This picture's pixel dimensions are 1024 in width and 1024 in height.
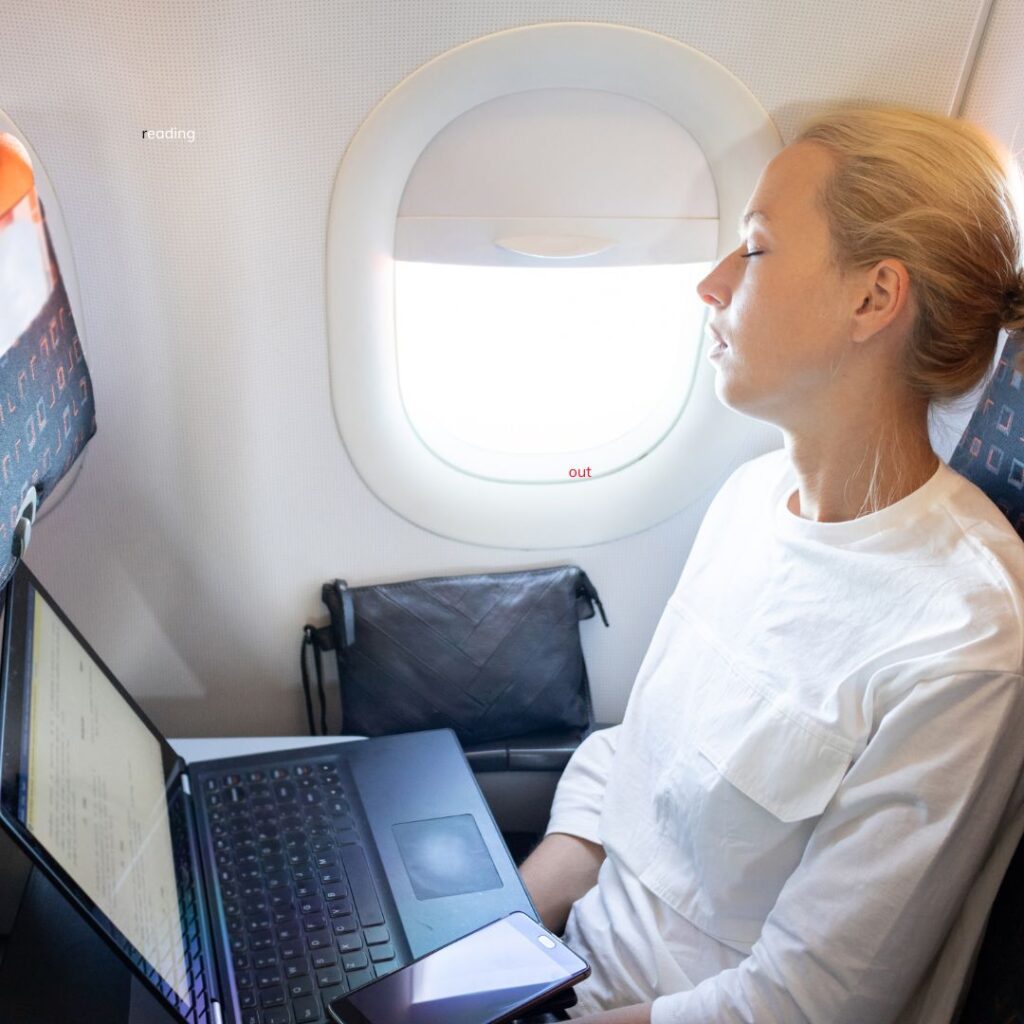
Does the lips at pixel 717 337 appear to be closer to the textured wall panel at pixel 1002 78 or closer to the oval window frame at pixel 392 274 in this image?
the oval window frame at pixel 392 274

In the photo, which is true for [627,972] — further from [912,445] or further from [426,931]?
[912,445]

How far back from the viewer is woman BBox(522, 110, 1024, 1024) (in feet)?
3.35

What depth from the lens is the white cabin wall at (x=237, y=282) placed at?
1.28 m

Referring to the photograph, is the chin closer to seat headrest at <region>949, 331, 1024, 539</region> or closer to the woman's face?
the woman's face

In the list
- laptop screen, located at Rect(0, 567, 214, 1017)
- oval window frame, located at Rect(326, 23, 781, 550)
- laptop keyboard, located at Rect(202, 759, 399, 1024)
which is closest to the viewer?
laptop screen, located at Rect(0, 567, 214, 1017)

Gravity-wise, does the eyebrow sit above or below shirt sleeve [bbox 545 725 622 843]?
above

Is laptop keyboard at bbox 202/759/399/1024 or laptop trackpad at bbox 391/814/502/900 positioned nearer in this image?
laptop keyboard at bbox 202/759/399/1024

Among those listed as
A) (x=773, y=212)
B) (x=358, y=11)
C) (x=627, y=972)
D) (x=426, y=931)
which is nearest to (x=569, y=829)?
(x=627, y=972)

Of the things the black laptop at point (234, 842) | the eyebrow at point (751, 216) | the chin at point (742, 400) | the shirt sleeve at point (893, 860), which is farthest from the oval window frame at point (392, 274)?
the shirt sleeve at point (893, 860)

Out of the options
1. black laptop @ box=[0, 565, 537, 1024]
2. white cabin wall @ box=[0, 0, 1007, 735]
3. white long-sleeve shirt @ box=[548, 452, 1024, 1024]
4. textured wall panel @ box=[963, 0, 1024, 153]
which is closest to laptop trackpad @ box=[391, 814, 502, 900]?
black laptop @ box=[0, 565, 537, 1024]

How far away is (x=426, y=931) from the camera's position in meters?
1.20

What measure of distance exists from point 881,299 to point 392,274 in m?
0.65

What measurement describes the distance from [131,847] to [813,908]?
2.33 feet

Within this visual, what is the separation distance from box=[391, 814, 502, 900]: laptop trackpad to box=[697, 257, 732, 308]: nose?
0.74m
